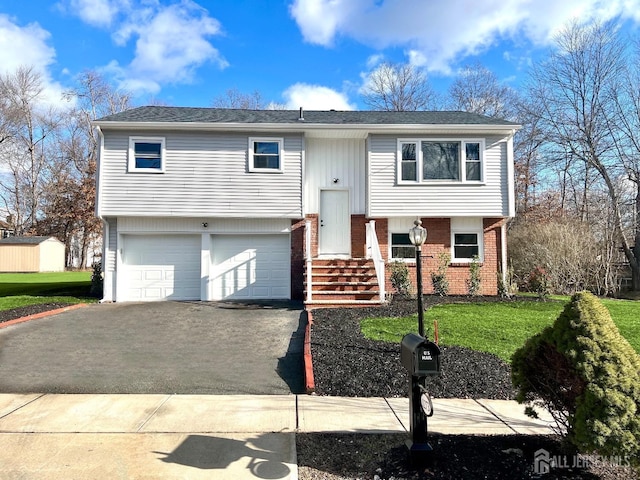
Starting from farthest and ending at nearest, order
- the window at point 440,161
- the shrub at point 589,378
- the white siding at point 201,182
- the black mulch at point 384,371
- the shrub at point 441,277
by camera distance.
→ the window at point 440,161 → the shrub at point 441,277 → the white siding at point 201,182 → the black mulch at point 384,371 → the shrub at point 589,378

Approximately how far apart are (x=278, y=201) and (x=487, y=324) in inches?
276

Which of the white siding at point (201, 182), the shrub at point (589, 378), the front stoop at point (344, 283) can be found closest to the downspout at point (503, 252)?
the front stoop at point (344, 283)

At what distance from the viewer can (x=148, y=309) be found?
36.2 ft

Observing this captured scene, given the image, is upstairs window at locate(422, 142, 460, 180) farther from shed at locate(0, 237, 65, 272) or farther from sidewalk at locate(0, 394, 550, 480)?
shed at locate(0, 237, 65, 272)

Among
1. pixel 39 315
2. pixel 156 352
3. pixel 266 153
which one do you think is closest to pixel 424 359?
pixel 156 352

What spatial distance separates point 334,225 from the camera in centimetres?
1363

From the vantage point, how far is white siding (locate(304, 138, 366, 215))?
13578mm

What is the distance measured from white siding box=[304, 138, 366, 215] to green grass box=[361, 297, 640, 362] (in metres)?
4.90

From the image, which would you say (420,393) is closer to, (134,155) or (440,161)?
(440,161)

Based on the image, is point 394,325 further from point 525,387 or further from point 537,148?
point 537,148

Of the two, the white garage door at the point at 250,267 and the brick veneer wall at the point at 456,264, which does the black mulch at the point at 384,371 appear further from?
the brick veneer wall at the point at 456,264

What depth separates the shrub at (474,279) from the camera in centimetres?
1303

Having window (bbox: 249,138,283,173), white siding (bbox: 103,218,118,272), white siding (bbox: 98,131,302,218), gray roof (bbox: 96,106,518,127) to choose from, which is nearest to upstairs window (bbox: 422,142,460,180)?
gray roof (bbox: 96,106,518,127)

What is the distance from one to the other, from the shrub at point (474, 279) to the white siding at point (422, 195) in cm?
162
